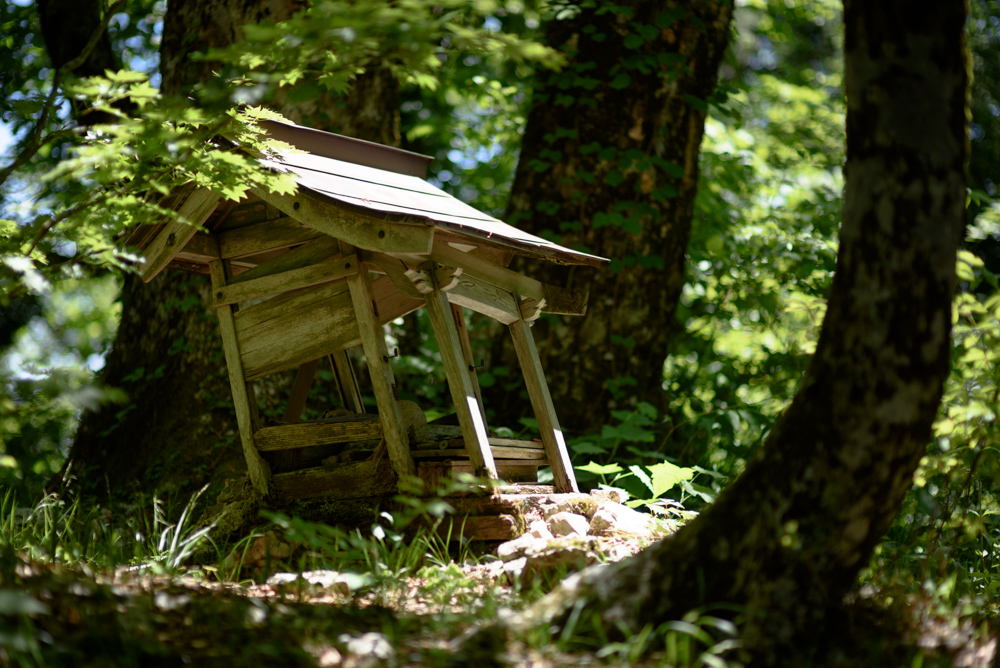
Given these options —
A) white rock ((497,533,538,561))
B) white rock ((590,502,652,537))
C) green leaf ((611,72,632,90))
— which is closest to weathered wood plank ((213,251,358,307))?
white rock ((497,533,538,561))

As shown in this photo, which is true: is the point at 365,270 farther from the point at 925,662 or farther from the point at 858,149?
the point at 925,662

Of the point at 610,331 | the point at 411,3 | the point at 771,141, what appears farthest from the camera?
the point at 771,141

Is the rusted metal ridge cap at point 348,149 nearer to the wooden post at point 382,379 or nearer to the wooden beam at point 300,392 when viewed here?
the wooden post at point 382,379

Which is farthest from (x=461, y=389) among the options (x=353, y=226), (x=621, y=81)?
(x=621, y=81)

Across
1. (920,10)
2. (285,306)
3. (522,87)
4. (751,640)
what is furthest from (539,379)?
(522,87)

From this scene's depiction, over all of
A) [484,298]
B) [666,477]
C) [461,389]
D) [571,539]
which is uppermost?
[484,298]

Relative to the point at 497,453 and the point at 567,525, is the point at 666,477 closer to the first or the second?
the point at 567,525

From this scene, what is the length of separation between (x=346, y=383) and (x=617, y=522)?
1867 mm

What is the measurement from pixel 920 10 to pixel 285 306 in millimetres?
2979

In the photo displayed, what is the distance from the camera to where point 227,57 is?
2.51 m

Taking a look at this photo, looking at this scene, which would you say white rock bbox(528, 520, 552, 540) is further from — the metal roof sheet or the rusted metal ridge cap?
the rusted metal ridge cap

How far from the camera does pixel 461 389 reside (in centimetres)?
346

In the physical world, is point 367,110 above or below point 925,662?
above

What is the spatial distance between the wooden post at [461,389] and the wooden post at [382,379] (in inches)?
11.2
